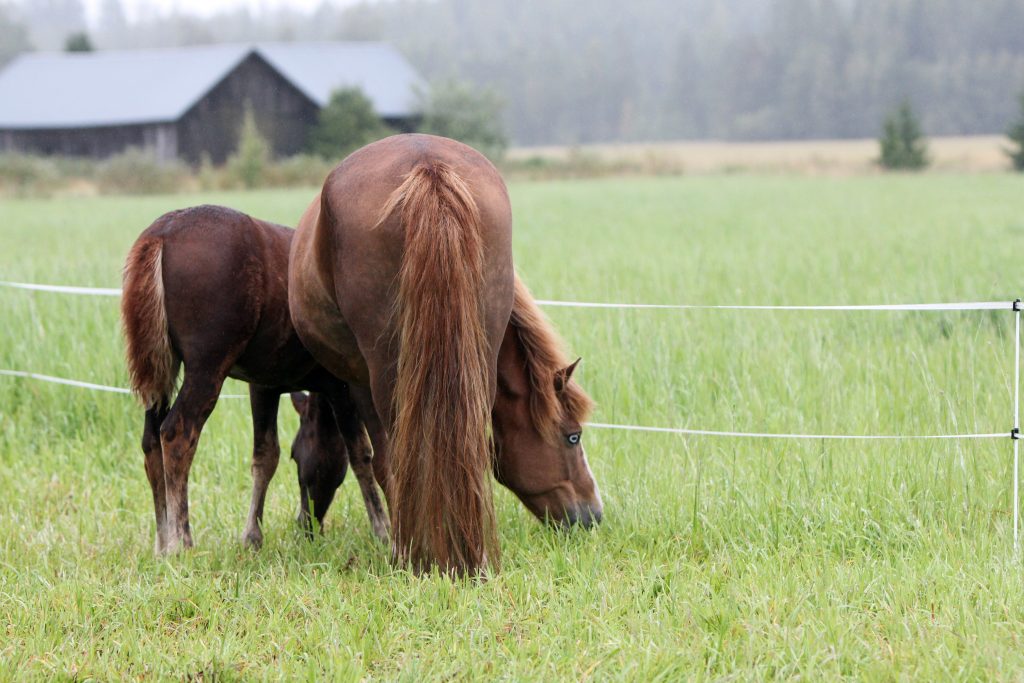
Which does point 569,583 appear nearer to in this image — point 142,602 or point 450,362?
point 450,362

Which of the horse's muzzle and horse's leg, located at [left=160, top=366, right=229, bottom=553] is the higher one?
horse's leg, located at [left=160, top=366, right=229, bottom=553]

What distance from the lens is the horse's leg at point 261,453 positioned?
13.9 ft

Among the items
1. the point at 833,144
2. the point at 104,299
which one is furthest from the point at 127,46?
the point at 104,299

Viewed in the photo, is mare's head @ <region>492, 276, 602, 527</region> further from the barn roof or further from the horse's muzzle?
the barn roof

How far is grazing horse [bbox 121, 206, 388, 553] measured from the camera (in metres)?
3.81

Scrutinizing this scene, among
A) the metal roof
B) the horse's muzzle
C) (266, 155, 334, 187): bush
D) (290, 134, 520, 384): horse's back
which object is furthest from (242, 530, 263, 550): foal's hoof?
the metal roof

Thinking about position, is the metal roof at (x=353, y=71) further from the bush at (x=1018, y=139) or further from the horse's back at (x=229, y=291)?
the horse's back at (x=229, y=291)

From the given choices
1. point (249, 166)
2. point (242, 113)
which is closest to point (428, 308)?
point (249, 166)

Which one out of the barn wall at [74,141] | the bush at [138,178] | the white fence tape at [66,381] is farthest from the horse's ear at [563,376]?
the barn wall at [74,141]

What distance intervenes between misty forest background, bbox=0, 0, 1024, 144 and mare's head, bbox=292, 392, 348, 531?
231 feet

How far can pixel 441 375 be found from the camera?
126 inches

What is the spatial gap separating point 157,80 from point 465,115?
1455 cm

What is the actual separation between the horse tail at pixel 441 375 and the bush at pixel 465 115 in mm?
42087

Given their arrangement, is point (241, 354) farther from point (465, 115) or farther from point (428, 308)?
point (465, 115)
